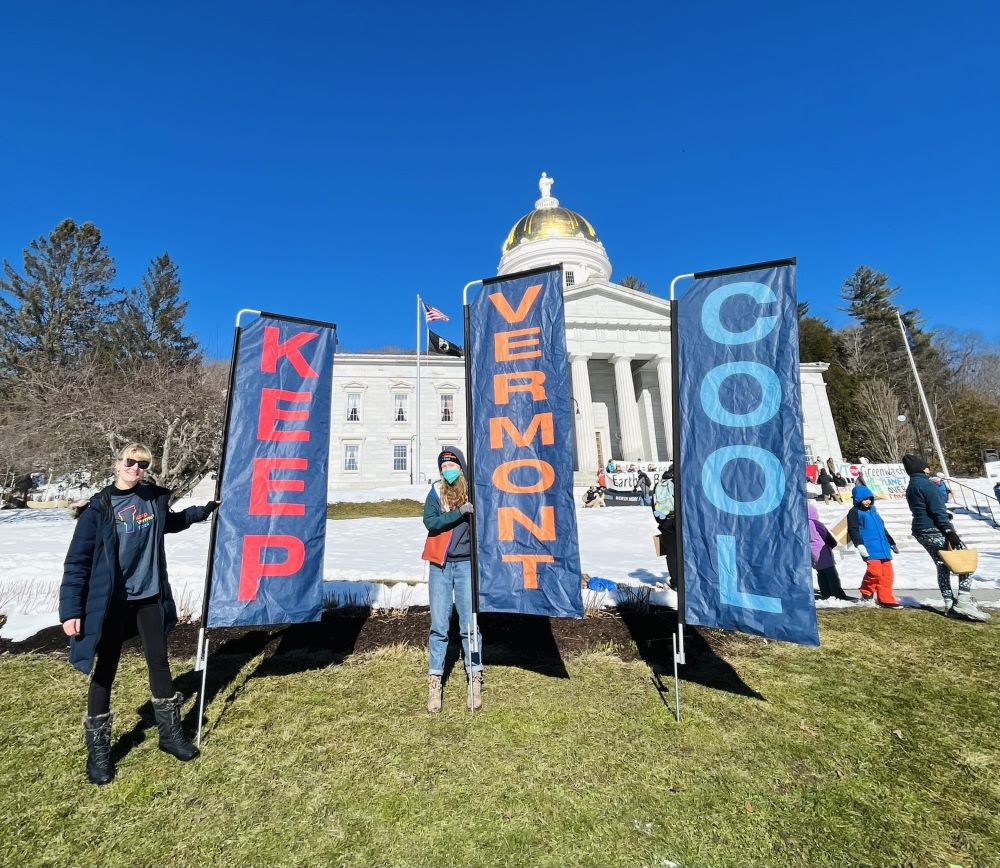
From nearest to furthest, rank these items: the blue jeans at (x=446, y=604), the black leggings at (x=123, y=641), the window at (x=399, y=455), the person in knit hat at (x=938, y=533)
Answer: the black leggings at (x=123, y=641) < the blue jeans at (x=446, y=604) < the person in knit hat at (x=938, y=533) < the window at (x=399, y=455)

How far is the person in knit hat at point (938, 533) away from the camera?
618cm

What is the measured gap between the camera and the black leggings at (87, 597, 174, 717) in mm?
3152

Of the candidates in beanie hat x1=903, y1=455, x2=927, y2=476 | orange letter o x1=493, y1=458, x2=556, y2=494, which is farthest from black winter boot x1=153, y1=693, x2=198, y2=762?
beanie hat x1=903, y1=455, x2=927, y2=476

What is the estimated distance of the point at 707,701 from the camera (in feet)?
13.3

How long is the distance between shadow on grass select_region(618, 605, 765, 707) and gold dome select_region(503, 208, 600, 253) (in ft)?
151

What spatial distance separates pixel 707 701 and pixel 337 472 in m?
37.2

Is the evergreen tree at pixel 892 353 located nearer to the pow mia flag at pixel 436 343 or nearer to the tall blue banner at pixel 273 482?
the pow mia flag at pixel 436 343

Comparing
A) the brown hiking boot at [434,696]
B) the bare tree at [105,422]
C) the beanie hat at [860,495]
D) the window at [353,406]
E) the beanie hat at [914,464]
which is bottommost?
the brown hiking boot at [434,696]

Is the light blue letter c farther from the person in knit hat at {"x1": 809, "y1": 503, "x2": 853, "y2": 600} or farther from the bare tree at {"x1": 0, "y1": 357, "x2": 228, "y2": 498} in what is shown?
the bare tree at {"x1": 0, "y1": 357, "x2": 228, "y2": 498}

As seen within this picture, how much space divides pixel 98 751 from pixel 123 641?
68cm

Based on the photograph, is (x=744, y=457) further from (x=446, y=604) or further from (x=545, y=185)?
(x=545, y=185)

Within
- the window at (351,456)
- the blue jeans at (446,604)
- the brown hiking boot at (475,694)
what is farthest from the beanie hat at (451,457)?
the window at (351,456)

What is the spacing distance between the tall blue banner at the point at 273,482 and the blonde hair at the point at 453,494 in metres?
1.25

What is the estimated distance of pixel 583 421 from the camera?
35.2 meters
